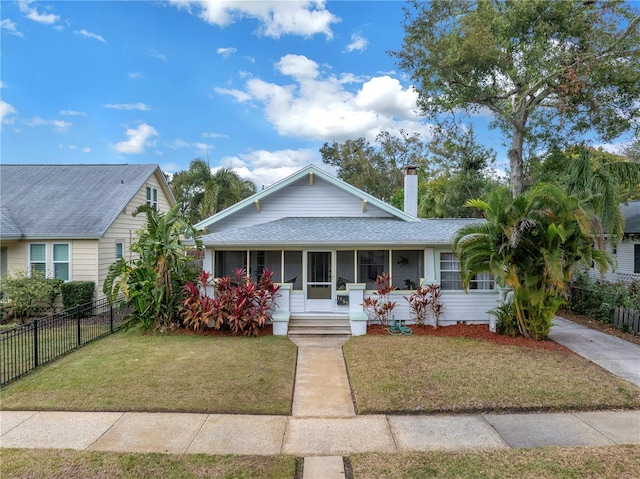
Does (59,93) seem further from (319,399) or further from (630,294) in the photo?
(630,294)

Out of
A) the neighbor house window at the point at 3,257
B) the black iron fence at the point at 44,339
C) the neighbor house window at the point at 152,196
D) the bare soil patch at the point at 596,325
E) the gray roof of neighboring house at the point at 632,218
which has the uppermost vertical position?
the neighbor house window at the point at 152,196

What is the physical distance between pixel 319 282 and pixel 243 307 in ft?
8.85

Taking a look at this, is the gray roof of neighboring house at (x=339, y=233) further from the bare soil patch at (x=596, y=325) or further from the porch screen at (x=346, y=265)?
the bare soil patch at (x=596, y=325)

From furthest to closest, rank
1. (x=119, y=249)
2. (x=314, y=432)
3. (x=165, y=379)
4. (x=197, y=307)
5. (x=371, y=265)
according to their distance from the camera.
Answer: (x=119, y=249) → (x=371, y=265) → (x=197, y=307) → (x=165, y=379) → (x=314, y=432)

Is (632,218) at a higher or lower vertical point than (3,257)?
higher

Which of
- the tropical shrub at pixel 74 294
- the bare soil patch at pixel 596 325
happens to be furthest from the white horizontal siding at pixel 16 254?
the bare soil patch at pixel 596 325

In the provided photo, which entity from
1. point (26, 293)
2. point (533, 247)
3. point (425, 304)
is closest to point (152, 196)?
point (26, 293)

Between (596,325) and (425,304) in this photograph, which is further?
(596,325)

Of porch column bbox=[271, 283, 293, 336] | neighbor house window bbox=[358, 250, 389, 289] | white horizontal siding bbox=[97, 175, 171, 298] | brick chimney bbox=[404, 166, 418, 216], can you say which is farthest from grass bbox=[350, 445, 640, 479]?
white horizontal siding bbox=[97, 175, 171, 298]

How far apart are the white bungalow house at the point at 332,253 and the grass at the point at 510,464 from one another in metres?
5.97

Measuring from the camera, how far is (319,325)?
35.0ft

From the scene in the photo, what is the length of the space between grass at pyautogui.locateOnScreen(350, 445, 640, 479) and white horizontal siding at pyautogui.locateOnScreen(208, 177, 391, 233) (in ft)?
32.9

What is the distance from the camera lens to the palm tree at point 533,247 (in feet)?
28.0

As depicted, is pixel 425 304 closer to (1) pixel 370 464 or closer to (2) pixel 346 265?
(2) pixel 346 265
